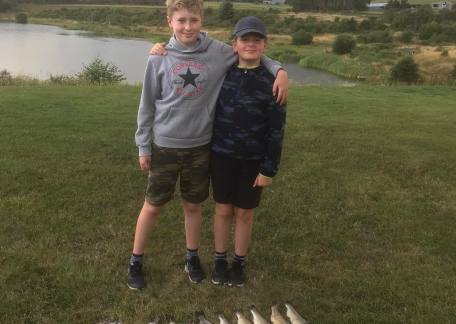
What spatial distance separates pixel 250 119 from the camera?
142 inches

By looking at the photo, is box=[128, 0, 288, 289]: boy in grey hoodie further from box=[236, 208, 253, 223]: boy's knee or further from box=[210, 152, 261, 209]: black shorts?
box=[236, 208, 253, 223]: boy's knee

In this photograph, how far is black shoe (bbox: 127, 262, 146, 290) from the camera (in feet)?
13.0

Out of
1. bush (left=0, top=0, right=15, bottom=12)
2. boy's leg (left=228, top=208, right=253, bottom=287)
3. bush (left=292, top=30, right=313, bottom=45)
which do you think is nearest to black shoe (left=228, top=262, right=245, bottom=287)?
boy's leg (left=228, top=208, right=253, bottom=287)

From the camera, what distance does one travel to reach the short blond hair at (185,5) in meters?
3.43

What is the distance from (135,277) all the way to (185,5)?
2.15m

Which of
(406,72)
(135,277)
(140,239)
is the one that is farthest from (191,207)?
(406,72)

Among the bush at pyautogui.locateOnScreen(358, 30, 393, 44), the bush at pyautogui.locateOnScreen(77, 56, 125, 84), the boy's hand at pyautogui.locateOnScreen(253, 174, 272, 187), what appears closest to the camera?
the boy's hand at pyautogui.locateOnScreen(253, 174, 272, 187)

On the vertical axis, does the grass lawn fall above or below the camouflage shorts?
below

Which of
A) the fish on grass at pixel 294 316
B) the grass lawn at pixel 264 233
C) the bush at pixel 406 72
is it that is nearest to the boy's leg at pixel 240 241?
the grass lawn at pixel 264 233

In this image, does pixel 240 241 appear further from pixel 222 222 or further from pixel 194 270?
pixel 194 270

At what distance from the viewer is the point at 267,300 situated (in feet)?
12.9

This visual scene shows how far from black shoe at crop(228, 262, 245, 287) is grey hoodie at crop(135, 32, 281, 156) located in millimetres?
1129

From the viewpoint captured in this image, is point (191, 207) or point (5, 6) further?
point (5, 6)

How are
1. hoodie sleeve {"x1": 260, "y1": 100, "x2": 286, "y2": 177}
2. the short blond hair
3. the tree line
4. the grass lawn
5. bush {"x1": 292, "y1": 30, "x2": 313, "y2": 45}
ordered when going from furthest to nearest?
1. the tree line
2. bush {"x1": 292, "y1": 30, "x2": 313, "y2": 45}
3. the grass lawn
4. hoodie sleeve {"x1": 260, "y1": 100, "x2": 286, "y2": 177}
5. the short blond hair
